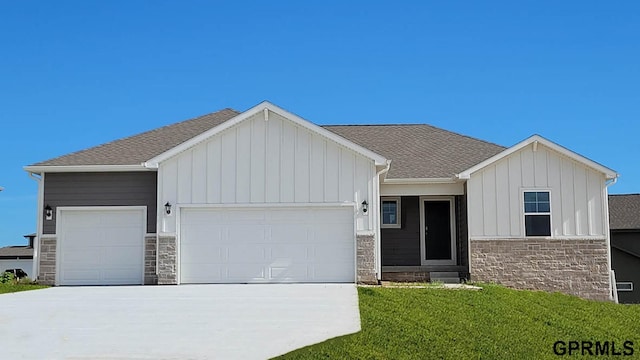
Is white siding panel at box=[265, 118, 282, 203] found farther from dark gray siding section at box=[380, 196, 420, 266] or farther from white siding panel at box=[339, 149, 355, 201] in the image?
dark gray siding section at box=[380, 196, 420, 266]

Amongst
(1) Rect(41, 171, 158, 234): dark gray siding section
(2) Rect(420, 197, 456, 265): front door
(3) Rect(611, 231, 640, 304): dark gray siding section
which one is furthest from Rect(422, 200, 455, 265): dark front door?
(3) Rect(611, 231, 640, 304): dark gray siding section

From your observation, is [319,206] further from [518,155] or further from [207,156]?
[518,155]

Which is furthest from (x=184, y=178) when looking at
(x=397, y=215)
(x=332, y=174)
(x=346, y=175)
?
(x=397, y=215)

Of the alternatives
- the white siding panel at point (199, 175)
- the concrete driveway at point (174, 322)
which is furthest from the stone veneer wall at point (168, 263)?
the concrete driveway at point (174, 322)

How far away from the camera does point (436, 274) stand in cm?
2114

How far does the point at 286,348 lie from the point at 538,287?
11.2 meters

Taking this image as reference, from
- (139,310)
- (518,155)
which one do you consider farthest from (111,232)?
(518,155)

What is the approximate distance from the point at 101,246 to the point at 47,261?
1.50m

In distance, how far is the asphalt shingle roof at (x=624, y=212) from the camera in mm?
29438

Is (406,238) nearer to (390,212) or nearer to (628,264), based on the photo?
(390,212)

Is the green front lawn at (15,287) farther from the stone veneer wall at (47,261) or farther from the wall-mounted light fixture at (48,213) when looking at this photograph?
the wall-mounted light fixture at (48,213)

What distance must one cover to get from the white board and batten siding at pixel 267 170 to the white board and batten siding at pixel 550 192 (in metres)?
3.43

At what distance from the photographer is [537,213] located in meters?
20.2

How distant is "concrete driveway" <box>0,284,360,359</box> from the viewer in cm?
1085
